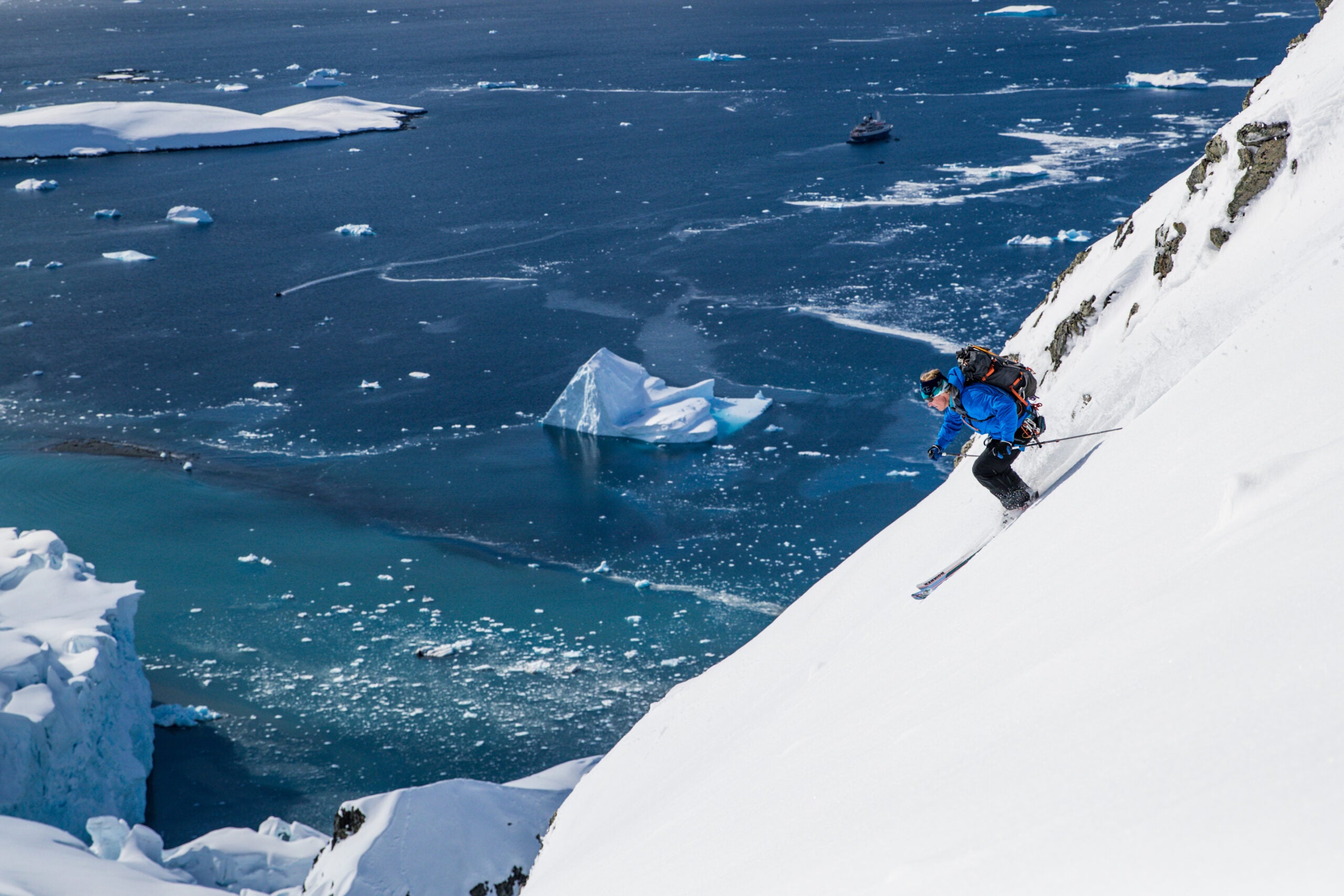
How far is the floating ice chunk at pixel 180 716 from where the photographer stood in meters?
13.8

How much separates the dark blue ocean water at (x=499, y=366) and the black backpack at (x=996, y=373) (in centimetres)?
796

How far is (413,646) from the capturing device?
1516cm

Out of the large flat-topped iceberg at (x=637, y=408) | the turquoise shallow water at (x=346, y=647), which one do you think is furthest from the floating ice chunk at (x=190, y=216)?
the large flat-topped iceberg at (x=637, y=408)

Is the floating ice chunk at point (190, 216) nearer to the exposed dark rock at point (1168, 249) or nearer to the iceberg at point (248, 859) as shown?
the iceberg at point (248, 859)

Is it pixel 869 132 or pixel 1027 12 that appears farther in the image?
pixel 1027 12

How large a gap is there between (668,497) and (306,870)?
9.64 meters

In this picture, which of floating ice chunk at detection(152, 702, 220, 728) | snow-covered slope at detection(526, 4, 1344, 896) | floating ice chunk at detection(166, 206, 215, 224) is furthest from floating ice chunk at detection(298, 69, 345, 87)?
snow-covered slope at detection(526, 4, 1344, 896)

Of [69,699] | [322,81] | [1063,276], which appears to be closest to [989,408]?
[1063,276]

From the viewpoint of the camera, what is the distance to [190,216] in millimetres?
38281

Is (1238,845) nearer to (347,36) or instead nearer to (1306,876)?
(1306,876)

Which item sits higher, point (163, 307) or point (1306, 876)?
point (1306, 876)

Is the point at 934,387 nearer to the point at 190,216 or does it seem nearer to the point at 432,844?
the point at 432,844

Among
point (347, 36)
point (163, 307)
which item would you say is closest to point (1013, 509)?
point (163, 307)

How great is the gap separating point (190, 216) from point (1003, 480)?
37.3 meters
